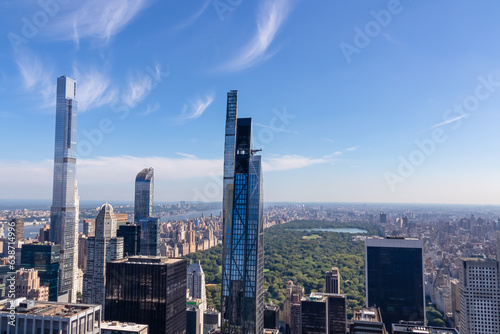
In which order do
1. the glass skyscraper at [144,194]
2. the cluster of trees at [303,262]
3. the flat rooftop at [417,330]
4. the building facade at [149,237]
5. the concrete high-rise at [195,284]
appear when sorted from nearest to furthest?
the flat rooftop at [417,330] < the concrete high-rise at [195,284] < the cluster of trees at [303,262] < the building facade at [149,237] < the glass skyscraper at [144,194]

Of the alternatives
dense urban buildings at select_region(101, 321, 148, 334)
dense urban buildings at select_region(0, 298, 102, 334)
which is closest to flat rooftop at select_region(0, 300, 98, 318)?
dense urban buildings at select_region(0, 298, 102, 334)

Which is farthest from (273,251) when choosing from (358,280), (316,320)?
(316,320)

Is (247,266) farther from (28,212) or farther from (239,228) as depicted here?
(28,212)

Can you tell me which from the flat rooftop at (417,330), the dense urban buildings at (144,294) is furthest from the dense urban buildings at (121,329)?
the flat rooftop at (417,330)

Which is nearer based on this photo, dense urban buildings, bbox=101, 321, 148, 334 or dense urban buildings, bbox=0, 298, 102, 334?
dense urban buildings, bbox=0, 298, 102, 334

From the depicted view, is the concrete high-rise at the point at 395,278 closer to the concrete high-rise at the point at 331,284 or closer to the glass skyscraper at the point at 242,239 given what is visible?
the concrete high-rise at the point at 331,284

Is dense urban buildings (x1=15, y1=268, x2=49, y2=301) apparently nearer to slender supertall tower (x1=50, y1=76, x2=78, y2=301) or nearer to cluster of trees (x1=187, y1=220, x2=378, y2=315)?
slender supertall tower (x1=50, y1=76, x2=78, y2=301)
